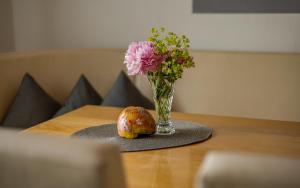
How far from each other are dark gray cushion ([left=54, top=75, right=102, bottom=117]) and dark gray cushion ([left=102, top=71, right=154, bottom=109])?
109 millimetres

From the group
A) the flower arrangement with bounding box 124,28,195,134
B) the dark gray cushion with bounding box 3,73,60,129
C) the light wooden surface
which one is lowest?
the dark gray cushion with bounding box 3,73,60,129

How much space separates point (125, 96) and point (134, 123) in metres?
1.18

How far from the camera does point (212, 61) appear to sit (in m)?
2.81

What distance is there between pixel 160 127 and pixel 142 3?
1.60 m

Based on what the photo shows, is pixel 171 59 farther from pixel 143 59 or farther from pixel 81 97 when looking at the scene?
pixel 81 97

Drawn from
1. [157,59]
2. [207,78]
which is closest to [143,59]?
→ [157,59]

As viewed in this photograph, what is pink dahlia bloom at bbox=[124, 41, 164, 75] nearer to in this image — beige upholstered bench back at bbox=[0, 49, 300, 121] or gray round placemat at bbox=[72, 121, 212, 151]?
gray round placemat at bbox=[72, 121, 212, 151]

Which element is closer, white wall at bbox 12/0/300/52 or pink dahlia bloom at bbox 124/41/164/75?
pink dahlia bloom at bbox 124/41/164/75

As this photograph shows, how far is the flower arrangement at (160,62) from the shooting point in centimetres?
155

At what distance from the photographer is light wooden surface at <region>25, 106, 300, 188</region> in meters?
1.22

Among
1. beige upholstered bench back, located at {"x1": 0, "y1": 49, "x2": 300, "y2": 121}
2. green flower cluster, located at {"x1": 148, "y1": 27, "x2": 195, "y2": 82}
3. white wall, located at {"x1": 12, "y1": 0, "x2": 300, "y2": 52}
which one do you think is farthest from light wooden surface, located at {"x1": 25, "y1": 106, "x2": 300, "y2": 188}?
white wall, located at {"x1": 12, "y1": 0, "x2": 300, "y2": 52}

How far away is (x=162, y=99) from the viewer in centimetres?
166

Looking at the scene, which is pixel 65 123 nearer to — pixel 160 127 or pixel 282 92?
pixel 160 127

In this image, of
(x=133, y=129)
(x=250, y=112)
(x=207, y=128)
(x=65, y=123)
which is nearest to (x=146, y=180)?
(x=133, y=129)
